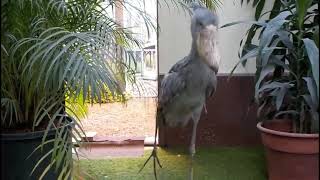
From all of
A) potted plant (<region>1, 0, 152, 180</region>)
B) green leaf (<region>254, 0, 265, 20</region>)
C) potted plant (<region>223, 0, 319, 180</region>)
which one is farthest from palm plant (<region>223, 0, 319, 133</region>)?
potted plant (<region>1, 0, 152, 180</region>)

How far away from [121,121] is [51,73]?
1928 mm

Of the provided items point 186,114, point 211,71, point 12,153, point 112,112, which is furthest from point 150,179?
point 112,112

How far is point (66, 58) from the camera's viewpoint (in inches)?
55.3

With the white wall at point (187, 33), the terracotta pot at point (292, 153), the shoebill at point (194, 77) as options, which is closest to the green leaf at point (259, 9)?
the white wall at point (187, 33)

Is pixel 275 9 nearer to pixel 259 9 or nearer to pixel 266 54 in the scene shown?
pixel 259 9

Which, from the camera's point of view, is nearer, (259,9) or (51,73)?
(51,73)

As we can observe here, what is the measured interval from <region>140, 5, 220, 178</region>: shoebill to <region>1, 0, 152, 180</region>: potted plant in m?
0.23

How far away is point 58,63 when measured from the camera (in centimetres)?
139

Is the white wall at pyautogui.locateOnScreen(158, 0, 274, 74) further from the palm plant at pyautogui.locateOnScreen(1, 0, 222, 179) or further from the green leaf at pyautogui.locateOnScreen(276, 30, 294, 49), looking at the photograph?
the green leaf at pyautogui.locateOnScreen(276, 30, 294, 49)

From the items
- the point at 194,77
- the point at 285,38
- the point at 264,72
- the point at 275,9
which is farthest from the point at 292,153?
the point at 275,9

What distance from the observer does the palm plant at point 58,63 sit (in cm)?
135

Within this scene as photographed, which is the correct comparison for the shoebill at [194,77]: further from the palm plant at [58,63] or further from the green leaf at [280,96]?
the green leaf at [280,96]

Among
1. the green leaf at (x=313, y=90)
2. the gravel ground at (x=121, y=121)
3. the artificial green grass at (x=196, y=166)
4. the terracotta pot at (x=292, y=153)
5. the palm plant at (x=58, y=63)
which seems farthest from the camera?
the gravel ground at (x=121, y=121)

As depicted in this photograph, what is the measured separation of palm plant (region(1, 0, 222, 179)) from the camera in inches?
53.1
